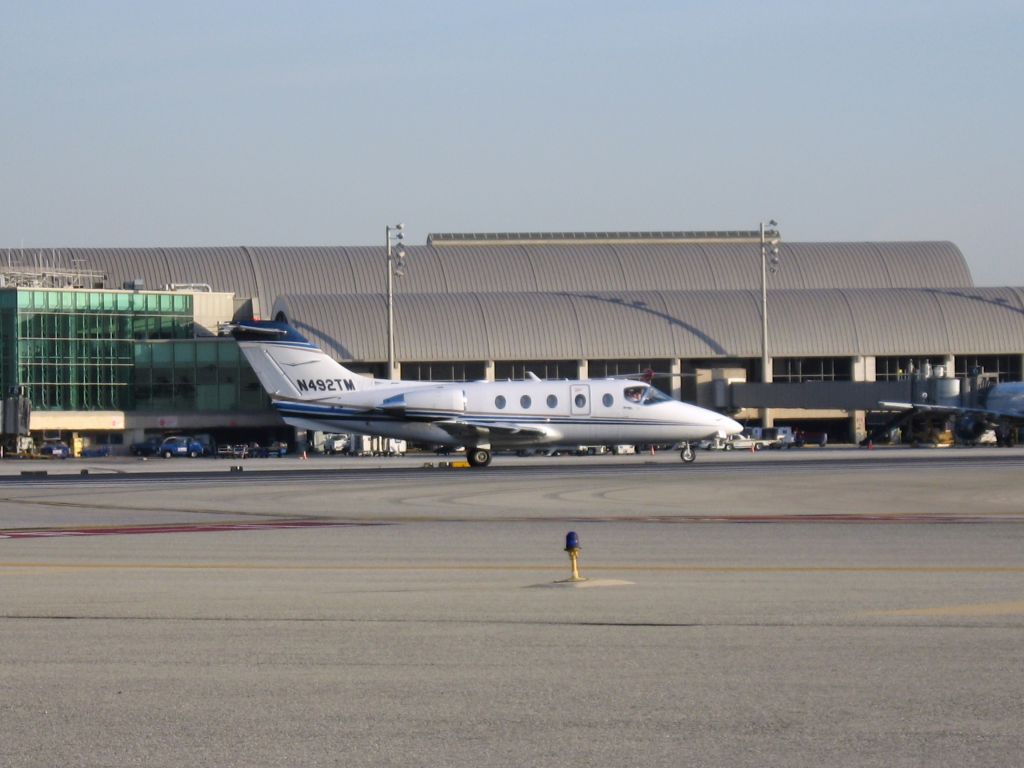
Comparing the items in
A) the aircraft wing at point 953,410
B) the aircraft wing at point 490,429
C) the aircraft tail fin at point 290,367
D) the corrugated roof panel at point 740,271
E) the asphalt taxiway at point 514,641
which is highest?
the corrugated roof panel at point 740,271

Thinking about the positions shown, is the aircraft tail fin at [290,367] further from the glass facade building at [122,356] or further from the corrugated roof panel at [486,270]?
the corrugated roof panel at [486,270]

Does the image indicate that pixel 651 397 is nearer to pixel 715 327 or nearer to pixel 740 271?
pixel 715 327

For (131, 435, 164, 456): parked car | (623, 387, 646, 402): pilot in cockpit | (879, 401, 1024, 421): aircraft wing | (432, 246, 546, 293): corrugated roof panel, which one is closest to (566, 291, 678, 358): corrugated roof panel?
(432, 246, 546, 293): corrugated roof panel

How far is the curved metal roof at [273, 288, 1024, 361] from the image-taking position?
295 ft

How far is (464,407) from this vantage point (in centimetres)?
5178

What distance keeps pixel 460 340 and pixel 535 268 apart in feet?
48.6

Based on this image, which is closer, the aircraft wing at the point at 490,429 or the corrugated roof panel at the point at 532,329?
the aircraft wing at the point at 490,429

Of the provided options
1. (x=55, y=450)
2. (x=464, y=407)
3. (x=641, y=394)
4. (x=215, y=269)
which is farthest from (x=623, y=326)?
(x=464, y=407)

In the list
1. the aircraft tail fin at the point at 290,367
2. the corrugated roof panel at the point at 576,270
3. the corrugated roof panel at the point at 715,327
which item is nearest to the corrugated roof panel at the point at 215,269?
the corrugated roof panel at the point at 576,270

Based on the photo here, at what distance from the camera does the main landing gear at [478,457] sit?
170 ft

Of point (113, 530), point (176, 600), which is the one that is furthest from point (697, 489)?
point (176, 600)

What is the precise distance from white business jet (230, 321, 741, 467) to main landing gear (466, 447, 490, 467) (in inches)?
1.4

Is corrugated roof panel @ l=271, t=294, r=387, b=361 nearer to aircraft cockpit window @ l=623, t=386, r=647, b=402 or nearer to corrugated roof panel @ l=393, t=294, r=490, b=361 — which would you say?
corrugated roof panel @ l=393, t=294, r=490, b=361

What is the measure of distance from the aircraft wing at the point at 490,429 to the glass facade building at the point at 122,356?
4074 centimetres
